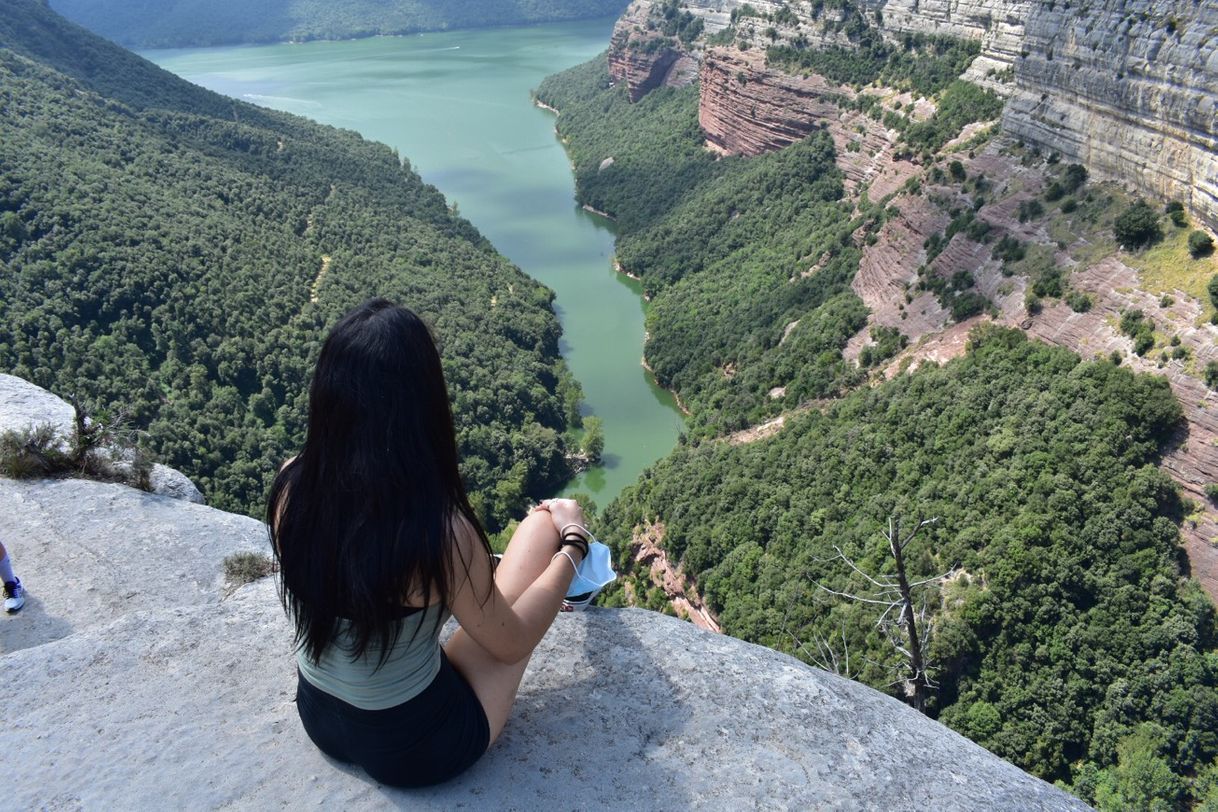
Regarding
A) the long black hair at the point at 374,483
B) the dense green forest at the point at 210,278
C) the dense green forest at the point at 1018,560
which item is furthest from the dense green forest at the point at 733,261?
the long black hair at the point at 374,483

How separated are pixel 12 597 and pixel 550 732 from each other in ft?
14.6

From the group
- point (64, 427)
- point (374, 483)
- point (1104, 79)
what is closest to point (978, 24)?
point (1104, 79)

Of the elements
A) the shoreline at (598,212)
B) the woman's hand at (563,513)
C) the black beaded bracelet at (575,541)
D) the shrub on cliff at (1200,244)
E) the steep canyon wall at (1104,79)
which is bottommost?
the shoreline at (598,212)

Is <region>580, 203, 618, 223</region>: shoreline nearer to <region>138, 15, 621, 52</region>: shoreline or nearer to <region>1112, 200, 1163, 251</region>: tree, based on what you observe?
<region>1112, 200, 1163, 251</region>: tree

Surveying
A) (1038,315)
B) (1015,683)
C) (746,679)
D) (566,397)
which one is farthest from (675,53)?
(746,679)

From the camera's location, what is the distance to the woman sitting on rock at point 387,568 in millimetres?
2541

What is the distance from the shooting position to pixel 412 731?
9.59 ft

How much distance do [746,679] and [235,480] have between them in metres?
21.2

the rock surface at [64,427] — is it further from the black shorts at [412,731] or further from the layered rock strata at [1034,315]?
the layered rock strata at [1034,315]

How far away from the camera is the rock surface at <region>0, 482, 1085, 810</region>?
10.3 feet

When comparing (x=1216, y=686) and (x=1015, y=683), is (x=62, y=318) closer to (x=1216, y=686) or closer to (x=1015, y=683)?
(x=1015, y=683)

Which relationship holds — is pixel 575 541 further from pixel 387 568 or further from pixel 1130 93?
pixel 1130 93

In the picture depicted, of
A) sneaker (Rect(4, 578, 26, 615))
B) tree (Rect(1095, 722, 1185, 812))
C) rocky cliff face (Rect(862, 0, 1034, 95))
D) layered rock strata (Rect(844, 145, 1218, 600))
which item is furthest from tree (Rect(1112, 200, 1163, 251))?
sneaker (Rect(4, 578, 26, 615))

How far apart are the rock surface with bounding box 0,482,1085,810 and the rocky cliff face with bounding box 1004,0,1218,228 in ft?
53.1
